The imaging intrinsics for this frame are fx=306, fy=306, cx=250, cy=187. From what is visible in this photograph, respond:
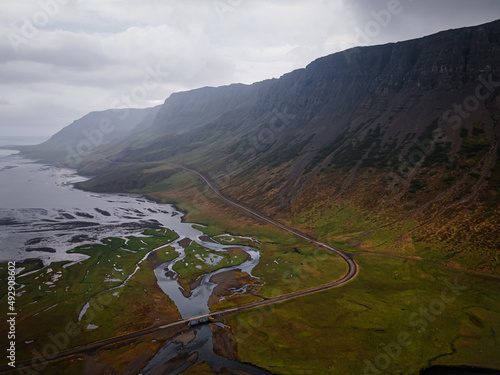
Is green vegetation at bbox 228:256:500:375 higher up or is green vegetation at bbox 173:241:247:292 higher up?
green vegetation at bbox 228:256:500:375

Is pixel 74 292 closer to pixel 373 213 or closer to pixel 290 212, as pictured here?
pixel 290 212

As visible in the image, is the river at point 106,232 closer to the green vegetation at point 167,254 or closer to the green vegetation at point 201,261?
the green vegetation at point 167,254

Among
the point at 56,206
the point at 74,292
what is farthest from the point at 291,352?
the point at 56,206

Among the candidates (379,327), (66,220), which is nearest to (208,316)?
(379,327)

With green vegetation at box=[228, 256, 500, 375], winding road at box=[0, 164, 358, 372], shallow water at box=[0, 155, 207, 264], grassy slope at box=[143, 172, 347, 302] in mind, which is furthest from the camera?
shallow water at box=[0, 155, 207, 264]

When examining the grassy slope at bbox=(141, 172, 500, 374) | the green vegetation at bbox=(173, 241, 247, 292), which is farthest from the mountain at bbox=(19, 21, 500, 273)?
the green vegetation at bbox=(173, 241, 247, 292)

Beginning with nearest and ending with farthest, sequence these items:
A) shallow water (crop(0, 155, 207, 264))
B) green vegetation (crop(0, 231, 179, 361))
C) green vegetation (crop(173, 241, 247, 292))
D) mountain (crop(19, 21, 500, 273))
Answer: green vegetation (crop(0, 231, 179, 361)) → green vegetation (crop(173, 241, 247, 292)) → mountain (crop(19, 21, 500, 273)) → shallow water (crop(0, 155, 207, 264))

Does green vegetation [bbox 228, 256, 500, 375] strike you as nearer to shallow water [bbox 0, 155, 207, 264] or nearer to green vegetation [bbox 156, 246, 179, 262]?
green vegetation [bbox 156, 246, 179, 262]

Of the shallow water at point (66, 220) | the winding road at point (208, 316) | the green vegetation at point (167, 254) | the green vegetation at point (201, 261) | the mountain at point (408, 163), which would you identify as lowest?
the green vegetation at point (201, 261)

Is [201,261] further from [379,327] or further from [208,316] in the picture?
[379,327]

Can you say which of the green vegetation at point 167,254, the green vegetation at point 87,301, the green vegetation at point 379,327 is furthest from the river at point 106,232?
the green vegetation at point 379,327

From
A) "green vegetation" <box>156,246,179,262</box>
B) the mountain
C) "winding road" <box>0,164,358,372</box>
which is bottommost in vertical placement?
"green vegetation" <box>156,246,179,262</box>
